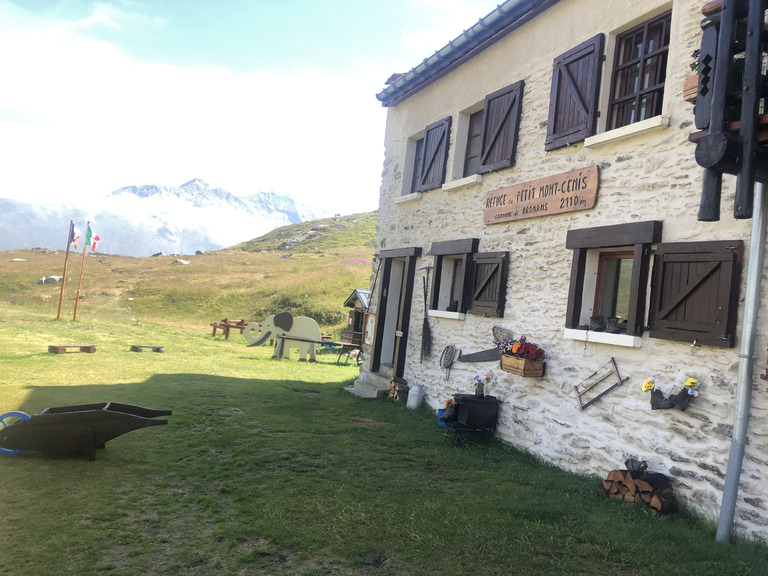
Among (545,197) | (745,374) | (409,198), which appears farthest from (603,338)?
(409,198)

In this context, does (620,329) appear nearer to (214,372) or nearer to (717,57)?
(717,57)

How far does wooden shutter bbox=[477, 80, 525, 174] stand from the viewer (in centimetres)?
732

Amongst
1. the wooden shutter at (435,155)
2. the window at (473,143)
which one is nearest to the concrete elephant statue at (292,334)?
the wooden shutter at (435,155)

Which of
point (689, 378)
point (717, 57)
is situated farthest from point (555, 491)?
point (717, 57)

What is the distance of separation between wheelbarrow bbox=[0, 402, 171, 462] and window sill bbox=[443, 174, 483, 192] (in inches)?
221

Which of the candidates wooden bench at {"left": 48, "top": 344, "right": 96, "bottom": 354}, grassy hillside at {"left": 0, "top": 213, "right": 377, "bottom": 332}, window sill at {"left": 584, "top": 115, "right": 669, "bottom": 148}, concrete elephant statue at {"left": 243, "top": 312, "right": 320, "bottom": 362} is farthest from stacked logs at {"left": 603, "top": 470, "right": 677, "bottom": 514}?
grassy hillside at {"left": 0, "top": 213, "right": 377, "bottom": 332}

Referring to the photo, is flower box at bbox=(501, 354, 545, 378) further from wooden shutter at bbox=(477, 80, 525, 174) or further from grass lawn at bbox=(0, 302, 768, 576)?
wooden shutter at bbox=(477, 80, 525, 174)

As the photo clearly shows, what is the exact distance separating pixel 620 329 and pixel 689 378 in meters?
1.09

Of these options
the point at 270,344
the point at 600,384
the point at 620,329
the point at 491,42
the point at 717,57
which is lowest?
the point at 270,344

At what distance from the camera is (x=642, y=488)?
15.3ft

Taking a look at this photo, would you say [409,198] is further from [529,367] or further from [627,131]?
[627,131]

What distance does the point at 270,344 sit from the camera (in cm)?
1909

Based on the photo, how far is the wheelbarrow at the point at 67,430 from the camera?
5016mm

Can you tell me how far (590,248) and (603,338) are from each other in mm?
1146
